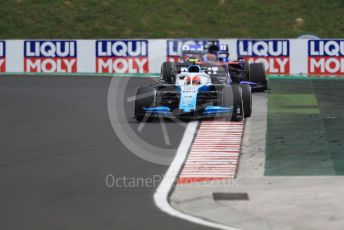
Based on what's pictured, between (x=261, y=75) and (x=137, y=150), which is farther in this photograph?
(x=261, y=75)

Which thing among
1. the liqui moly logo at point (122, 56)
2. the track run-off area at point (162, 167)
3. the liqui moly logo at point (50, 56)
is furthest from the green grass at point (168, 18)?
the track run-off area at point (162, 167)

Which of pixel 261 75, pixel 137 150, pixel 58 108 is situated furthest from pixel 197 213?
pixel 261 75

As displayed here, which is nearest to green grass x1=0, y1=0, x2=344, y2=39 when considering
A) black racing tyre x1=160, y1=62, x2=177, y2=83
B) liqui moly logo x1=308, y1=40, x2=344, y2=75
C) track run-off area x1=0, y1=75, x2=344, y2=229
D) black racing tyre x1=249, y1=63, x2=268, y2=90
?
liqui moly logo x1=308, y1=40, x2=344, y2=75

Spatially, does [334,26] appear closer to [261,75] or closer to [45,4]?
[45,4]

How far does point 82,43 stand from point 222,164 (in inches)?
952

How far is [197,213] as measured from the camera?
10523mm

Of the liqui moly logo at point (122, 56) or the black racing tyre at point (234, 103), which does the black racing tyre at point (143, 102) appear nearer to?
the black racing tyre at point (234, 103)

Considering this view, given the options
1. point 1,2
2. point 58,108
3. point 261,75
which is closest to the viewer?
point 58,108

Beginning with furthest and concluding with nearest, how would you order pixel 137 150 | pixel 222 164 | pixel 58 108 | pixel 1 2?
pixel 1 2 → pixel 58 108 → pixel 137 150 → pixel 222 164

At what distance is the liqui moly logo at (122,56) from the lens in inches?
1449

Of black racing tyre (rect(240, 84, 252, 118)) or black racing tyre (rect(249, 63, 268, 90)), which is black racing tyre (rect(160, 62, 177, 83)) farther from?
black racing tyre (rect(240, 84, 252, 118))

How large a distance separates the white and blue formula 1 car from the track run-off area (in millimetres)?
274

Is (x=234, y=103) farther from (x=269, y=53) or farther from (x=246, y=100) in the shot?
(x=269, y=53)

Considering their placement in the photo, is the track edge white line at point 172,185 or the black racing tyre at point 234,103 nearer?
the track edge white line at point 172,185
